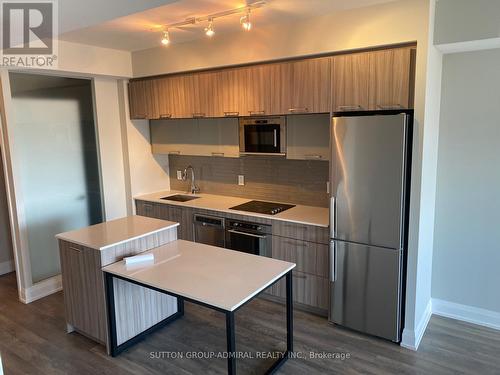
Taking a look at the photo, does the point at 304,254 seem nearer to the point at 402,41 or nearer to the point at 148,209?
the point at 402,41

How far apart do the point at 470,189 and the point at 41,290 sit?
443 cm

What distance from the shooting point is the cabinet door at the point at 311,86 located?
3.23 metres

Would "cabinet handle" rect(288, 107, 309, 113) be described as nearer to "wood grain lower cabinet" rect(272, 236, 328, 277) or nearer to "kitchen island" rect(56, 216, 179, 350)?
"wood grain lower cabinet" rect(272, 236, 328, 277)

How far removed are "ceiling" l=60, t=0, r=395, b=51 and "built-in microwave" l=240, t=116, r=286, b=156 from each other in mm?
900

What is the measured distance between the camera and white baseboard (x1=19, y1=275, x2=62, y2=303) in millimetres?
3986

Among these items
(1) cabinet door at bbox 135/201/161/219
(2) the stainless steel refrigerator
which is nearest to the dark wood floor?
(2) the stainless steel refrigerator

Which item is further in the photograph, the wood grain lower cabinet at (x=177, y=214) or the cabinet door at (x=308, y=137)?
the wood grain lower cabinet at (x=177, y=214)

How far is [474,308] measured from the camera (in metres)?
3.42

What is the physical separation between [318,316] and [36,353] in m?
2.45

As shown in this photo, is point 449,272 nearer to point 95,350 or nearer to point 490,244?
point 490,244

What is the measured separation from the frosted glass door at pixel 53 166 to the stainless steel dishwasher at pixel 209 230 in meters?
1.40

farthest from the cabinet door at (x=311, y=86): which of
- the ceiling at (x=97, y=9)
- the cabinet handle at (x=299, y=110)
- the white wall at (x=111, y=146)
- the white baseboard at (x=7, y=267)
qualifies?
the white baseboard at (x=7, y=267)

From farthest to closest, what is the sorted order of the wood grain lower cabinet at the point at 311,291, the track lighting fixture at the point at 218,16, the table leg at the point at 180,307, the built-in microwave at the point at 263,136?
the built-in microwave at the point at 263,136 → the table leg at the point at 180,307 → the wood grain lower cabinet at the point at 311,291 → the track lighting fixture at the point at 218,16

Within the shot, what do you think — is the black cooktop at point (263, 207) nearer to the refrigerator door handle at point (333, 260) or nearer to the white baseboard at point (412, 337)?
the refrigerator door handle at point (333, 260)
